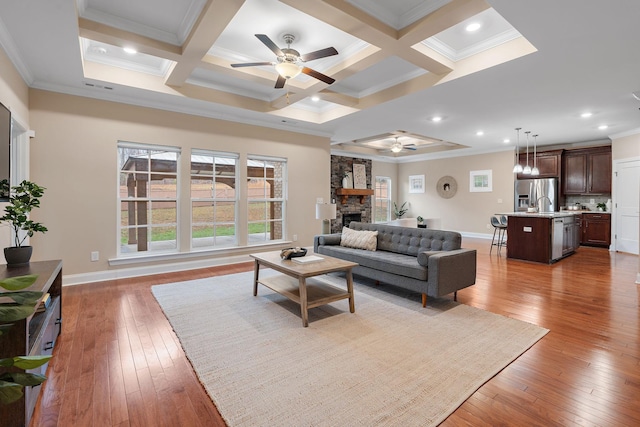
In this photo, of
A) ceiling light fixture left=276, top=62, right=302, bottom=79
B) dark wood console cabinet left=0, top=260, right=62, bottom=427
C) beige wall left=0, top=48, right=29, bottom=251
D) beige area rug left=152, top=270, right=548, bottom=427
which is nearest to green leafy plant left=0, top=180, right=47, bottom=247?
dark wood console cabinet left=0, top=260, right=62, bottom=427

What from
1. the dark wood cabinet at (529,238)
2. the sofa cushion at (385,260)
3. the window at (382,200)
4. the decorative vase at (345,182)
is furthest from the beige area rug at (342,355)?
the window at (382,200)

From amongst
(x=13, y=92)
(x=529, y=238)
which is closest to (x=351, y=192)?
(x=529, y=238)

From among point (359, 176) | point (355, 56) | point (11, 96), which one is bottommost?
point (359, 176)

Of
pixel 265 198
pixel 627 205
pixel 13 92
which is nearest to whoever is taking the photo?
pixel 13 92

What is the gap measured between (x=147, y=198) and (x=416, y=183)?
870 centimetres

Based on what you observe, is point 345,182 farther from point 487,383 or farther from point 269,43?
point 487,383

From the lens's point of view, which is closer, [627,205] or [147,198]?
[147,198]

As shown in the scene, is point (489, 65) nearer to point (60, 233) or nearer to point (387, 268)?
point (387, 268)

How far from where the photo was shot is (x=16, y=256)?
247cm

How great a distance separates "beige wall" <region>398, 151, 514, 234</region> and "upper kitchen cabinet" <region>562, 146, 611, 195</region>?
1238 mm

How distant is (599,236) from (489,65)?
6424 mm

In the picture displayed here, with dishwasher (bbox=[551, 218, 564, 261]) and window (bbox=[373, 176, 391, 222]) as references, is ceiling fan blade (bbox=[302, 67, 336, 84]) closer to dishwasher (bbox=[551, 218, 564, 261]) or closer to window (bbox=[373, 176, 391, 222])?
dishwasher (bbox=[551, 218, 564, 261])

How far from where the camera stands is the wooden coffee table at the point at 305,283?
292 cm

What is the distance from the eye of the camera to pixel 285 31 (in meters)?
3.33
